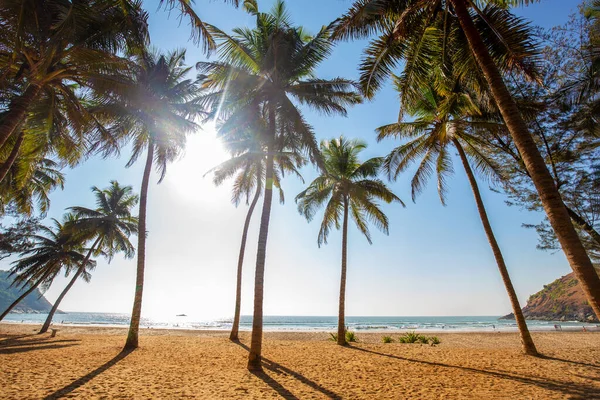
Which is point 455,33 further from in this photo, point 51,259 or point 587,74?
point 51,259

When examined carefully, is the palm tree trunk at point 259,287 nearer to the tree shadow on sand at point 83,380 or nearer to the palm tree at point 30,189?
the tree shadow on sand at point 83,380

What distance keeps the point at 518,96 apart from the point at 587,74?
213cm

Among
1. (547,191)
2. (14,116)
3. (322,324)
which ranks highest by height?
(14,116)

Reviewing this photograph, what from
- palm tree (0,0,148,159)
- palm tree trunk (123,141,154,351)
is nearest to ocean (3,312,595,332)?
palm tree trunk (123,141,154,351)

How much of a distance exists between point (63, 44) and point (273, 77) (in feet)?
18.7

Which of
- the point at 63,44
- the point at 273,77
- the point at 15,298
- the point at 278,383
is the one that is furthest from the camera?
the point at 15,298

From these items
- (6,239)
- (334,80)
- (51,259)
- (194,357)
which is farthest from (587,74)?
(51,259)

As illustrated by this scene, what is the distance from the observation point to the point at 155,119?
1242 centimetres

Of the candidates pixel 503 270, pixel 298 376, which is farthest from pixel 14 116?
pixel 503 270

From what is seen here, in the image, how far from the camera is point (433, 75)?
27.5 ft

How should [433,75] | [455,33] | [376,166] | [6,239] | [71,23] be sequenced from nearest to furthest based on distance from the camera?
[71,23] < [455,33] < [433,75] < [376,166] < [6,239]

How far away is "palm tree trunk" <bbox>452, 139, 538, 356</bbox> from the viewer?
9.65 metres

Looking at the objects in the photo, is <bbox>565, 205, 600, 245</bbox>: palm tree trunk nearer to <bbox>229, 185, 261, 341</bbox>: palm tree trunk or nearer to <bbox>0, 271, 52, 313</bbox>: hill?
<bbox>229, 185, 261, 341</bbox>: palm tree trunk

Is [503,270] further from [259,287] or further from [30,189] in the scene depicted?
[30,189]
